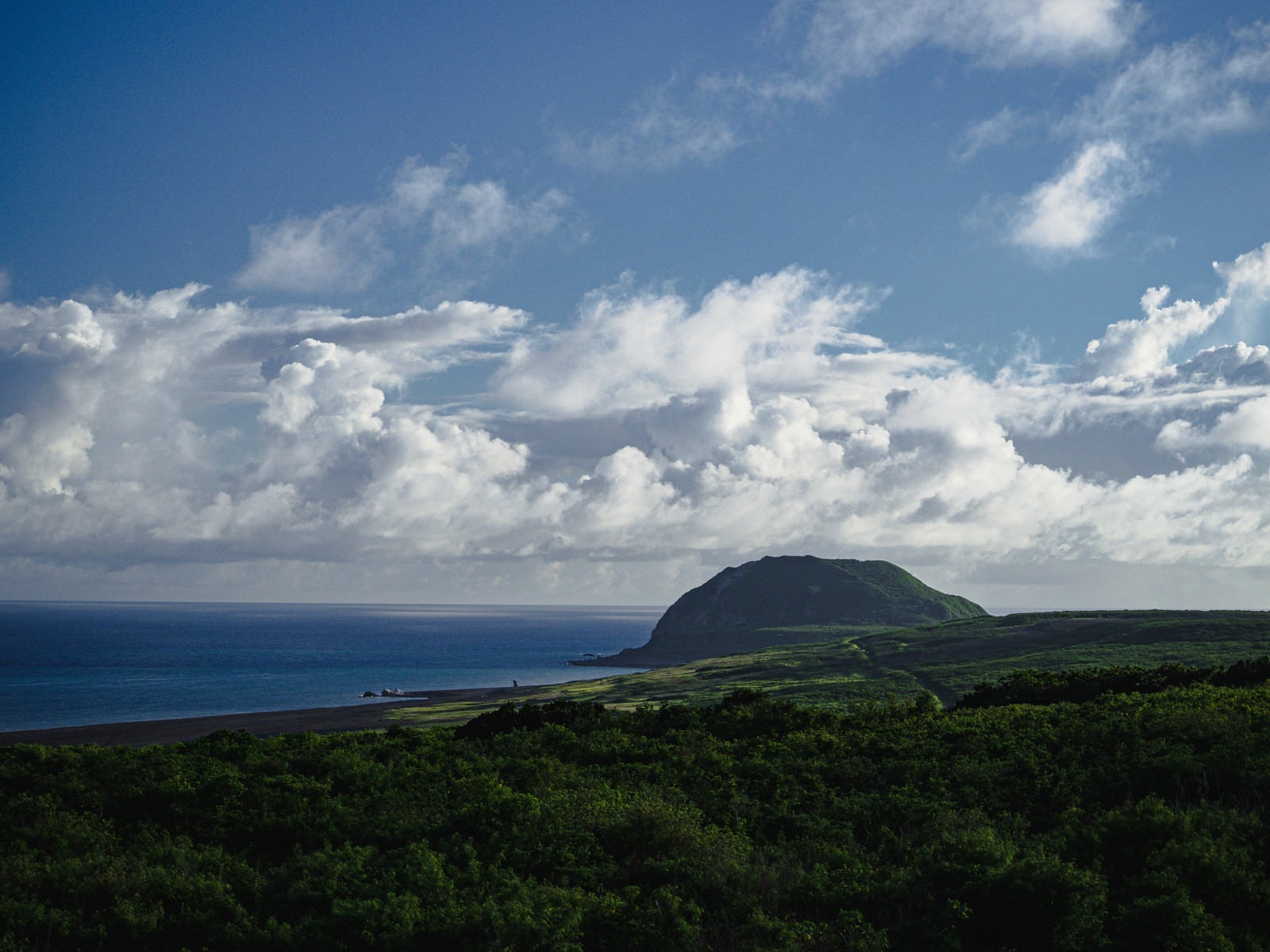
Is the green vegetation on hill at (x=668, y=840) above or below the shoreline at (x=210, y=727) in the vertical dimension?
above

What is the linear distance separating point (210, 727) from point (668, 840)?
12300 cm

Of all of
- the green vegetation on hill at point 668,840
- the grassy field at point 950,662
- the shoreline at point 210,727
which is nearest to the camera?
the green vegetation on hill at point 668,840

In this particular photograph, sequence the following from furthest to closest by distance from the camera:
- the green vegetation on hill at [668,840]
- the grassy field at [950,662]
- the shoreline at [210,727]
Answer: the grassy field at [950,662]
the shoreline at [210,727]
the green vegetation on hill at [668,840]

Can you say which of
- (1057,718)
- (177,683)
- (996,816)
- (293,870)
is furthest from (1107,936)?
(177,683)

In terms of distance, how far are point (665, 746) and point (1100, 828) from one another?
918 inches

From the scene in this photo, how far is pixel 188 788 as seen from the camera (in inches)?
1419

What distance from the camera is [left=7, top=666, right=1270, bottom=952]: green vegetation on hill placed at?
2336 cm

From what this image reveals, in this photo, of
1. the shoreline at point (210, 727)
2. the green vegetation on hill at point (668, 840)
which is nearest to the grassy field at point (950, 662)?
the shoreline at point (210, 727)

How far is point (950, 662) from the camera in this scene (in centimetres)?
16375

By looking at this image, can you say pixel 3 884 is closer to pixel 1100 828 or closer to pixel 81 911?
pixel 81 911

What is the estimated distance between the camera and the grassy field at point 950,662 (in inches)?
5330

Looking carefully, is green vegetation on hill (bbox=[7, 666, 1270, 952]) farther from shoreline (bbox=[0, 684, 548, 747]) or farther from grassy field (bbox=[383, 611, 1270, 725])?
grassy field (bbox=[383, 611, 1270, 725])

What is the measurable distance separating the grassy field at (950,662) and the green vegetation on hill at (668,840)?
74.8 metres

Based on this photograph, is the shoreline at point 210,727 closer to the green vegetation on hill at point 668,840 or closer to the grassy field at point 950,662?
the grassy field at point 950,662
